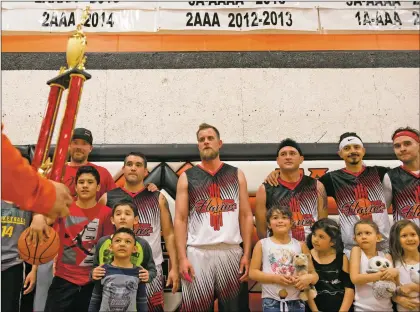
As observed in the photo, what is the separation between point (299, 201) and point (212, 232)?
27.7 inches

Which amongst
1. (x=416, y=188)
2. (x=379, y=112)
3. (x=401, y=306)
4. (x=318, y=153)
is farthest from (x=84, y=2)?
(x=401, y=306)

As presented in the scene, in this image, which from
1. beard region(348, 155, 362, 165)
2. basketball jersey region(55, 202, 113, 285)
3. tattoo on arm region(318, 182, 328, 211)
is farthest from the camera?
beard region(348, 155, 362, 165)

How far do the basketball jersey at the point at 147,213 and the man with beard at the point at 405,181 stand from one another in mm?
1787

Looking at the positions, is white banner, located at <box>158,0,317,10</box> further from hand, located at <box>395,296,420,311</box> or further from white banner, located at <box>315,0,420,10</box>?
hand, located at <box>395,296,420,311</box>

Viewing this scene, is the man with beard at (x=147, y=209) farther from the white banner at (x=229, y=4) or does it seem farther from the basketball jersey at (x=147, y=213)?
the white banner at (x=229, y=4)

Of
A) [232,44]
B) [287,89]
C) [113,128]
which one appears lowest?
[113,128]

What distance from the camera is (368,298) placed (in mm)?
2730

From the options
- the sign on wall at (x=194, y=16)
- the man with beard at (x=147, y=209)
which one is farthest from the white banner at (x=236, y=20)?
the man with beard at (x=147, y=209)

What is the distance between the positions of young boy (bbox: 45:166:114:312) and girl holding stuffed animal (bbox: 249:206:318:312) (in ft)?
3.60

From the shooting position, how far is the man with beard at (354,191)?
10.5 ft

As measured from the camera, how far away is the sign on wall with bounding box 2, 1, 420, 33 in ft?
16.4

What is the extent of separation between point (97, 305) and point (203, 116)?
2678 millimetres

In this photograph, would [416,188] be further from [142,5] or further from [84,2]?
[84,2]

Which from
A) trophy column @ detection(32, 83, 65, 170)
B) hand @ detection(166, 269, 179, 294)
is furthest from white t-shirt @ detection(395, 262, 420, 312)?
trophy column @ detection(32, 83, 65, 170)
